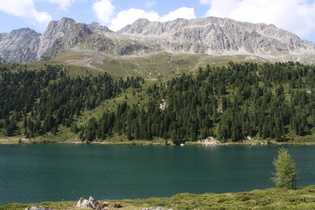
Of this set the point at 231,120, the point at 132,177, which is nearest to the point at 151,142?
the point at 231,120

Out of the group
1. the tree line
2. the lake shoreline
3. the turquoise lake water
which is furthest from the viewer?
the tree line

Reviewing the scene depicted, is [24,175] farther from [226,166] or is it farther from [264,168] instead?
[264,168]

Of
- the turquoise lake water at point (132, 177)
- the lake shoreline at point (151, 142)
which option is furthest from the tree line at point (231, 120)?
the turquoise lake water at point (132, 177)

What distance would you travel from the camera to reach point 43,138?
196375 millimetres

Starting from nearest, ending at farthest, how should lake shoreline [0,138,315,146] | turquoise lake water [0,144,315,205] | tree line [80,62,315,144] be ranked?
turquoise lake water [0,144,315,205], lake shoreline [0,138,315,146], tree line [80,62,315,144]

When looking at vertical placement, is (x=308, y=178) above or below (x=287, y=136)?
below

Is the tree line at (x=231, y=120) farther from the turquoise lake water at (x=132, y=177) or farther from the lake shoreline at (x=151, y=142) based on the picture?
the turquoise lake water at (x=132, y=177)

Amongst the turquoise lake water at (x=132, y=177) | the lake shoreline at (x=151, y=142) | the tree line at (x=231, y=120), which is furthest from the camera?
the tree line at (x=231, y=120)

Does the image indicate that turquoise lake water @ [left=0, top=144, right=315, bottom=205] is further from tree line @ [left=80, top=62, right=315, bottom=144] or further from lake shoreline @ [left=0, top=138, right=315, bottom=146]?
tree line @ [left=80, top=62, right=315, bottom=144]

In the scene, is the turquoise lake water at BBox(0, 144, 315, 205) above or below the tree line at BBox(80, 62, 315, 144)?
below

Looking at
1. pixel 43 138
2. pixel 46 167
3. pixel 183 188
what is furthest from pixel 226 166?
pixel 43 138

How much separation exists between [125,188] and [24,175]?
37592mm

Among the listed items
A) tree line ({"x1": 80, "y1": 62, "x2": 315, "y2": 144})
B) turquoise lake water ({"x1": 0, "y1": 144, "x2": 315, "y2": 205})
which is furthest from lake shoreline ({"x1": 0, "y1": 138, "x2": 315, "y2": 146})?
turquoise lake water ({"x1": 0, "y1": 144, "x2": 315, "y2": 205})

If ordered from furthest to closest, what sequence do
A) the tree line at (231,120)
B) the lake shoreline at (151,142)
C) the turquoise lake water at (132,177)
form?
the tree line at (231,120)
the lake shoreline at (151,142)
the turquoise lake water at (132,177)
